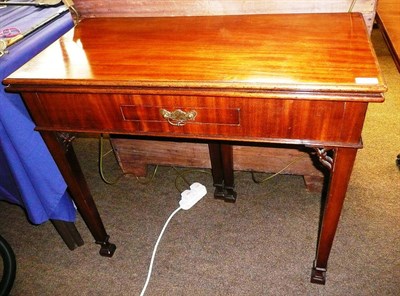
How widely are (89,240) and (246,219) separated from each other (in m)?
0.63

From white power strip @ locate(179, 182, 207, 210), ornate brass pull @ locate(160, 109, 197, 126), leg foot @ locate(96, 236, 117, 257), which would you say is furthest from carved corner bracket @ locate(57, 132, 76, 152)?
white power strip @ locate(179, 182, 207, 210)

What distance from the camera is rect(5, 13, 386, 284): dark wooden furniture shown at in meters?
0.64

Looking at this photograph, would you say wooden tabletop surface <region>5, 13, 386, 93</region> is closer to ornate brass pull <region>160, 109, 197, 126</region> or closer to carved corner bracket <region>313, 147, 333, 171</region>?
ornate brass pull <region>160, 109, 197, 126</region>

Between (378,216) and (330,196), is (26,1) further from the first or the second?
(378,216)

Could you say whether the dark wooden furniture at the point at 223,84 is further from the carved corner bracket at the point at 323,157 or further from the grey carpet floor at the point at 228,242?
the grey carpet floor at the point at 228,242

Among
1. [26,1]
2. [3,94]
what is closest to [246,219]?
[3,94]

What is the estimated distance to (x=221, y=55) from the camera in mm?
742

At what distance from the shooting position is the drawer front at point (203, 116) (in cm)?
65

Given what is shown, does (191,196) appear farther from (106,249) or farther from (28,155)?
(28,155)

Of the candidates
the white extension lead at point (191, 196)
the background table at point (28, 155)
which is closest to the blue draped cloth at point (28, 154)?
the background table at point (28, 155)

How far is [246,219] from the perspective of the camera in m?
1.31

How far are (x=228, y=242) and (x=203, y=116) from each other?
67 cm

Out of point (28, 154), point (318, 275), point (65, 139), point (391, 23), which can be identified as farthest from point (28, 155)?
point (391, 23)

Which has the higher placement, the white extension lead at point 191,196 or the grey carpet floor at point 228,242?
the white extension lead at point 191,196
